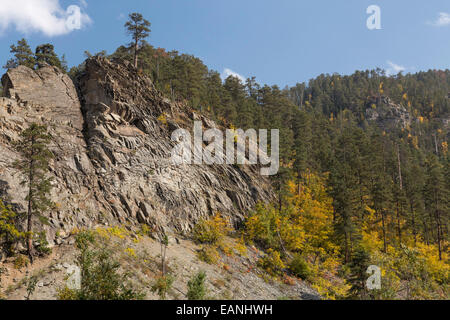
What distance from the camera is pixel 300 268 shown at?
96.0ft

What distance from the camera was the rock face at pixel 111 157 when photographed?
23.5 m

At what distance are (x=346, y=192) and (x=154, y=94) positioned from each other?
2969 centimetres

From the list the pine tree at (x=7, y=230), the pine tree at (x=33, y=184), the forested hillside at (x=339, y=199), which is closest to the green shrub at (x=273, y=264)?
the forested hillside at (x=339, y=199)

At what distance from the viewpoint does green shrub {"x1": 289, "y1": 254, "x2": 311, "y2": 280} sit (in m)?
29.0

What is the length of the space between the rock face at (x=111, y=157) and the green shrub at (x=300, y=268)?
856 centimetres

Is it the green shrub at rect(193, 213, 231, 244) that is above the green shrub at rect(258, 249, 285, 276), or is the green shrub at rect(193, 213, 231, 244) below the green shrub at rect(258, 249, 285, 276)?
above

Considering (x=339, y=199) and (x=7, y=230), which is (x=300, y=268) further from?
(x=7, y=230)

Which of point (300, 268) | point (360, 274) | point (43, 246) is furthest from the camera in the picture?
point (300, 268)

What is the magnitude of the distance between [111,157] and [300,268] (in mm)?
23657

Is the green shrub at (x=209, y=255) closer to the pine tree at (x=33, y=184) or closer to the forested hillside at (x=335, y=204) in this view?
the forested hillside at (x=335, y=204)

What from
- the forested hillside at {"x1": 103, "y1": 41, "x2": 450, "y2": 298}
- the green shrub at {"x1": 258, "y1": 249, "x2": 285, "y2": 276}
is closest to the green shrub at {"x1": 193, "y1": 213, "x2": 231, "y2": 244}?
the forested hillside at {"x1": 103, "y1": 41, "x2": 450, "y2": 298}

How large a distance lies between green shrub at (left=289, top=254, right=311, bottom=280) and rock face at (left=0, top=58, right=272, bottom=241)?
337 inches

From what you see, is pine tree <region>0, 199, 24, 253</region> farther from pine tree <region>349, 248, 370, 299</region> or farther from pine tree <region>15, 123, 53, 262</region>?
pine tree <region>349, 248, 370, 299</region>

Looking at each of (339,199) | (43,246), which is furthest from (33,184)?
(339,199)
